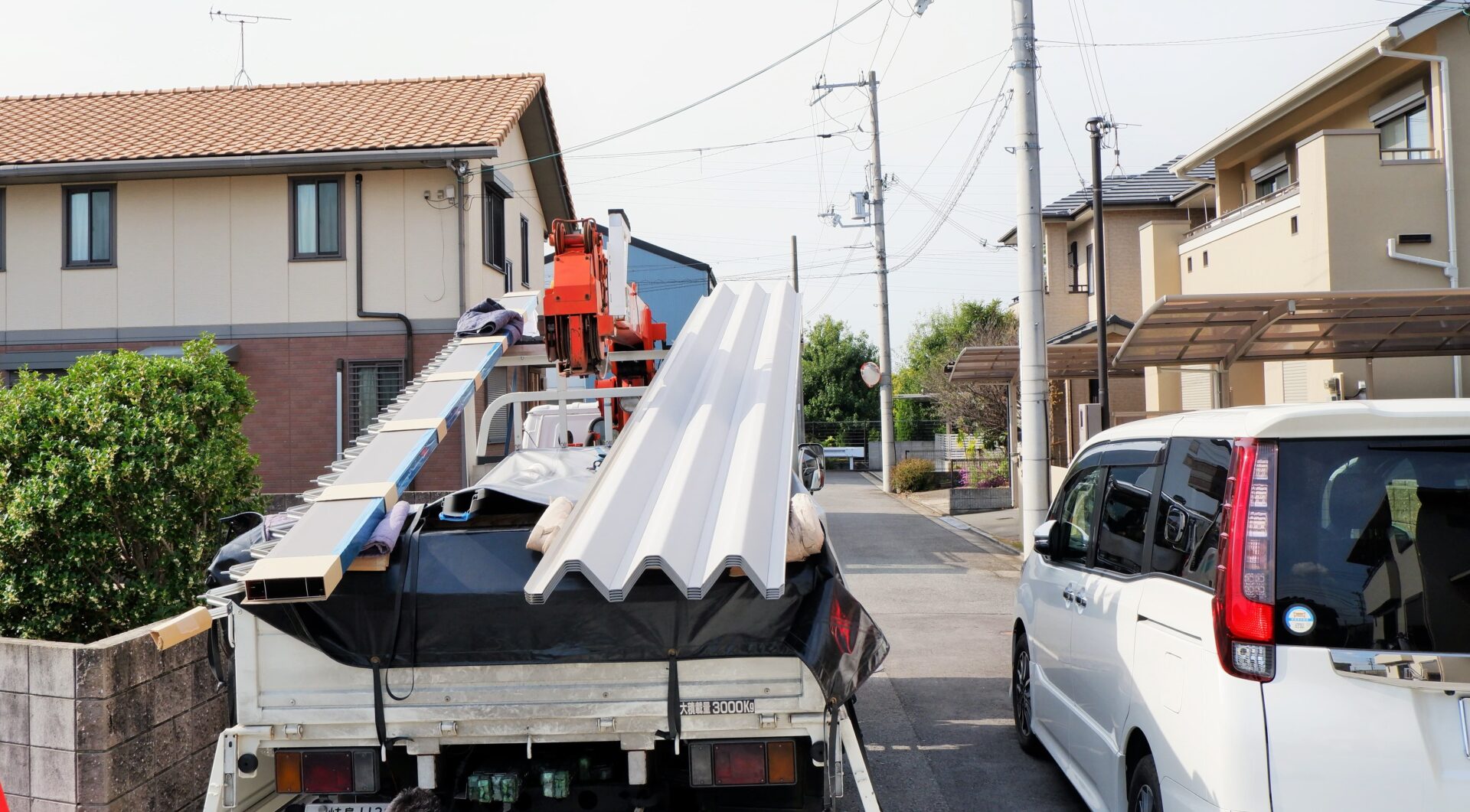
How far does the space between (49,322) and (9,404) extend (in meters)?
11.7

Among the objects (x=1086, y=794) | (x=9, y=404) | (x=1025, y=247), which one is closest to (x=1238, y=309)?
(x=1025, y=247)

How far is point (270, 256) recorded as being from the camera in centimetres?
1577

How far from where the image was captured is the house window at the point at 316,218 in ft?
51.4

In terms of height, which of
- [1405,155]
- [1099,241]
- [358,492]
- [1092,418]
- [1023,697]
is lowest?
[1023,697]

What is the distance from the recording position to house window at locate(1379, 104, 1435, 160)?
14406 mm

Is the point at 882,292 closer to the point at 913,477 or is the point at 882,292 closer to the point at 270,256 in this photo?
the point at 913,477

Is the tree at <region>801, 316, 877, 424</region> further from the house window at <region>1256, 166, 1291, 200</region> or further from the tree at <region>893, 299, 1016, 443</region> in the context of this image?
the house window at <region>1256, 166, 1291, 200</region>

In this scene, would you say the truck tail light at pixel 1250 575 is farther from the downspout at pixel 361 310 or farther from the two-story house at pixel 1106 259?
the two-story house at pixel 1106 259

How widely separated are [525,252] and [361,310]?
205 inches

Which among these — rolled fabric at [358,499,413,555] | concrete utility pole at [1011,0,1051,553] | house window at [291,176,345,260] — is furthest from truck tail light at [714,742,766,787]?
house window at [291,176,345,260]

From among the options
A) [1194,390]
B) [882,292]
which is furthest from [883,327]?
[1194,390]

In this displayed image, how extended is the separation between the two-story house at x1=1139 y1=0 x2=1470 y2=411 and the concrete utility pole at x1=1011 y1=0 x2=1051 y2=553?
11.9 ft

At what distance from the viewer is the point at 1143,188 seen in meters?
25.2

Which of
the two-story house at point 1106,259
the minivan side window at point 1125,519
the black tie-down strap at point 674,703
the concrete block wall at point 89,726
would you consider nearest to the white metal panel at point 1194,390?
the two-story house at point 1106,259
